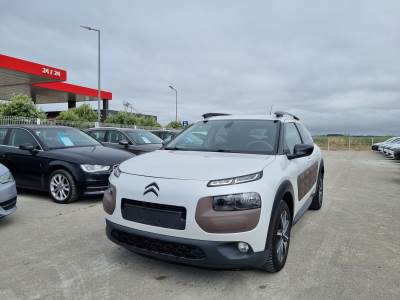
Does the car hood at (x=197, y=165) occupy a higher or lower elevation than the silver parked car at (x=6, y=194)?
higher

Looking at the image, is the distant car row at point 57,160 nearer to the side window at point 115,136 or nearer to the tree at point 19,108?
the side window at point 115,136

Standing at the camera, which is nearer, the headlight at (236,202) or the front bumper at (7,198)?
the headlight at (236,202)

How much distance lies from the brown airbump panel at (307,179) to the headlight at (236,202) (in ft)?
4.71

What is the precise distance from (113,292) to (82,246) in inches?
53.6

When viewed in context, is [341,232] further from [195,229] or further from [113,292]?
[113,292]

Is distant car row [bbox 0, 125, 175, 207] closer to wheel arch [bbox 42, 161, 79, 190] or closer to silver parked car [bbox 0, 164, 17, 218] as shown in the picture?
wheel arch [bbox 42, 161, 79, 190]

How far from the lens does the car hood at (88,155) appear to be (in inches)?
272

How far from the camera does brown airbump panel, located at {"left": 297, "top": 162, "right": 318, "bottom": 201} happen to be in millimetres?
4645

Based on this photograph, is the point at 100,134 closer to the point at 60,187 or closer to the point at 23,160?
the point at 23,160

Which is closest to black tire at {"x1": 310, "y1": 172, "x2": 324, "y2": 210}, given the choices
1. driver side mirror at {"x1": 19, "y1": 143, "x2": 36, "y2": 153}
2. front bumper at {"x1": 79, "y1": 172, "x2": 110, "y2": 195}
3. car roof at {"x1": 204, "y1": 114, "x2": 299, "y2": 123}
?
car roof at {"x1": 204, "y1": 114, "x2": 299, "y2": 123}

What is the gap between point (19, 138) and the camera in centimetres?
770

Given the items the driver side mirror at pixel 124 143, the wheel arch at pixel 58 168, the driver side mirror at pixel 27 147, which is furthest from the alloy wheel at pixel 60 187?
the driver side mirror at pixel 124 143

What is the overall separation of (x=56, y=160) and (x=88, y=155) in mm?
587

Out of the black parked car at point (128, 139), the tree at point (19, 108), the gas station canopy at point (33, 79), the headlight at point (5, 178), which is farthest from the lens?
the gas station canopy at point (33, 79)
